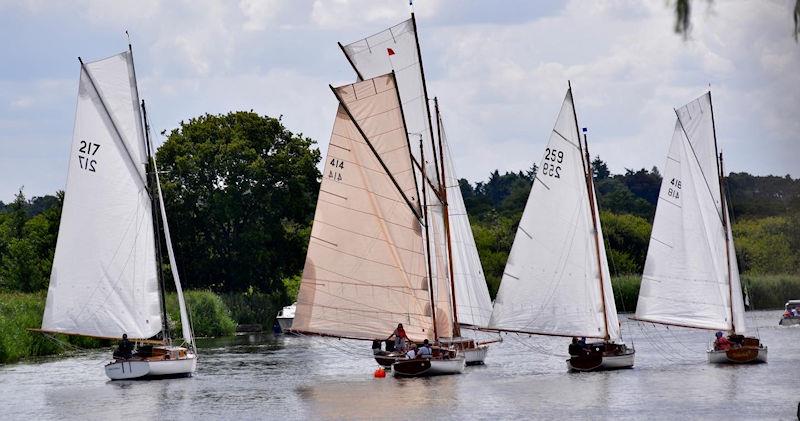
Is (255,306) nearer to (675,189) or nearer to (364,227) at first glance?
(675,189)

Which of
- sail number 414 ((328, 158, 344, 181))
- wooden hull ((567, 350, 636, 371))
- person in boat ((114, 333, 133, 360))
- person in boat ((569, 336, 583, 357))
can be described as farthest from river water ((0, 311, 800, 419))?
sail number 414 ((328, 158, 344, 181))

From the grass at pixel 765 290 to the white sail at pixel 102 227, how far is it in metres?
57.1

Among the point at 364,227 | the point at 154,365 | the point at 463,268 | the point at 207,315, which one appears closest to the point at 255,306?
the point at 207,315

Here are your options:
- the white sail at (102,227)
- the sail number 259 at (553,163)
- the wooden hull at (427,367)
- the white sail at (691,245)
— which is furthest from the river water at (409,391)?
the sail number 259 at (553,163)

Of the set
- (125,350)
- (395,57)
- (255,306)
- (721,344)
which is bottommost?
(125,350)

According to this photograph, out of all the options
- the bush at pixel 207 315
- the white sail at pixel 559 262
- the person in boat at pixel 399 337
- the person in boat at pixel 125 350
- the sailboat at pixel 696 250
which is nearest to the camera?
the person in boat at pixel 399 337

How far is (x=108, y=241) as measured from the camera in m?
62.3

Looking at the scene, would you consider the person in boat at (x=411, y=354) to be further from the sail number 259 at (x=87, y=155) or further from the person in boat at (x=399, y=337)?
the sail number 259 at (x=87, y=155)

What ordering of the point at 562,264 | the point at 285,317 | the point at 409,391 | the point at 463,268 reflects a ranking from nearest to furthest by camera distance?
1. the point at 409,391
2. the point at 562,264
3. the point at 463,268
4. the point at 285,317

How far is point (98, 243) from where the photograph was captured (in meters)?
62.2

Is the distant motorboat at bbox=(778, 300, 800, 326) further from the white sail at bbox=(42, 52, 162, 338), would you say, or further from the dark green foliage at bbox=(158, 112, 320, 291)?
the white sail at bbox=(42, 52, 162, 338)

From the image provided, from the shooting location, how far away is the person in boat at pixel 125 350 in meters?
61.9

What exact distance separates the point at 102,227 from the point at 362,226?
12.6 meters

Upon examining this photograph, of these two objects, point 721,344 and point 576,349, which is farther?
point 721,344
